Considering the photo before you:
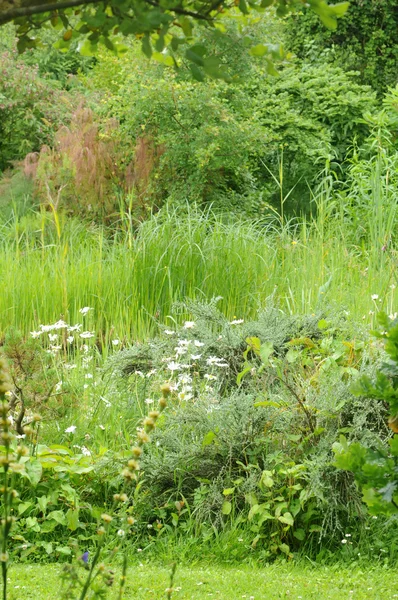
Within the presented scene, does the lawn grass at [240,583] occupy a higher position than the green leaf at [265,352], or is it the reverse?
the green leaf at [265,352]

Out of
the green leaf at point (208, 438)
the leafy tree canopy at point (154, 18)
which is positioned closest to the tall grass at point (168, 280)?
the green leaf at point (208, 438)

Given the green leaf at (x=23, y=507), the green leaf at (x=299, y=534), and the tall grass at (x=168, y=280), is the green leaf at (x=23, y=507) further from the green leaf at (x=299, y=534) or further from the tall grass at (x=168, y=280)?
the tall grass at (x=168, y=280)

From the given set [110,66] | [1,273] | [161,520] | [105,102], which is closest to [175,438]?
[161,520]

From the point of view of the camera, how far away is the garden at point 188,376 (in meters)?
2.37

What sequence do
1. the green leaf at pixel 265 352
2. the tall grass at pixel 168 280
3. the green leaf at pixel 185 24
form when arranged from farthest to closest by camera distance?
1. the tall grass at pixel 168 280
2. the green leaf at pixel 265 352
3. the green leaf at pixel 185 24

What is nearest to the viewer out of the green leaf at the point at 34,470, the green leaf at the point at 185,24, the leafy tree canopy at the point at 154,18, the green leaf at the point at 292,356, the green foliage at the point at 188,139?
the leafy tree canopy at the point at 154,18

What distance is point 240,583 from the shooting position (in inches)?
131

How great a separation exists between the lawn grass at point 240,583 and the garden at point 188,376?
1cm

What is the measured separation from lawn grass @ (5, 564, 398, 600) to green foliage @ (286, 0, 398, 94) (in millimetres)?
13993

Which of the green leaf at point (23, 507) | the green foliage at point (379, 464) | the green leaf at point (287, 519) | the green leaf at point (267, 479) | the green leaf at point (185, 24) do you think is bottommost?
the green leaf at point (287, 519)

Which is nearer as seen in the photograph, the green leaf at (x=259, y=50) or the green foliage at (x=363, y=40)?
the green leaf at (x=259, y=50)

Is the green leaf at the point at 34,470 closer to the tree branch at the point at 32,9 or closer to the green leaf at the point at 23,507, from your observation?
the green leaf at the point at 23,507

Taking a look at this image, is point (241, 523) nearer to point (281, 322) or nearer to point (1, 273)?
point (281, 322)

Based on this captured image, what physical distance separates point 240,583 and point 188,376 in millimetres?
1403
